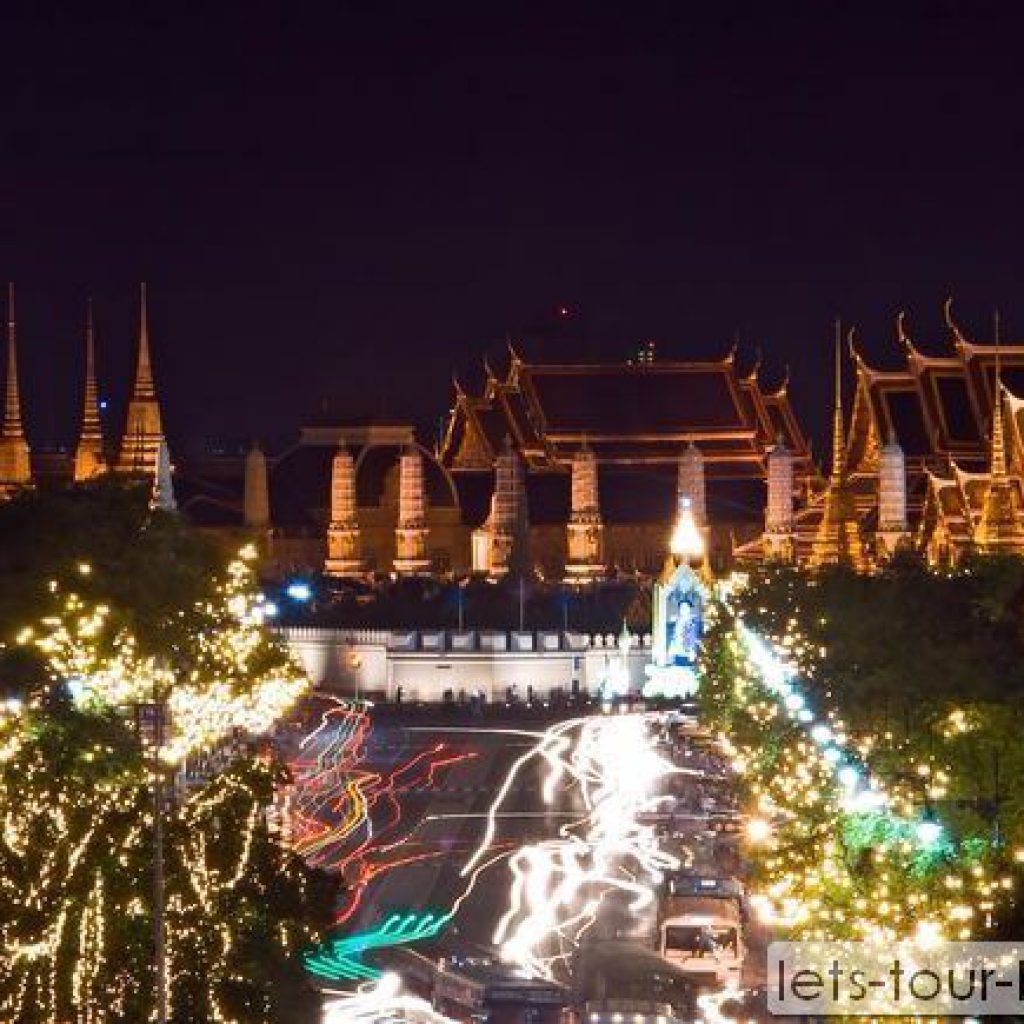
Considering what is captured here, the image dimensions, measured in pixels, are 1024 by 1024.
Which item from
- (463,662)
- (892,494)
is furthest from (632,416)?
(463,662)

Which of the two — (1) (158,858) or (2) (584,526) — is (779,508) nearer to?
(2) (584,526)

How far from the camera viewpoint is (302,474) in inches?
4274

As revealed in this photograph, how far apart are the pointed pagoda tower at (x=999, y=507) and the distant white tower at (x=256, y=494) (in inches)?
989

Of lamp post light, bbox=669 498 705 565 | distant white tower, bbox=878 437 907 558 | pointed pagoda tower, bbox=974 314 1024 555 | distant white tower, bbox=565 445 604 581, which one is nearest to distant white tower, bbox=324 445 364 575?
distant white tower, bbox=565 445 604 581

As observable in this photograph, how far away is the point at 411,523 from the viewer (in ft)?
324

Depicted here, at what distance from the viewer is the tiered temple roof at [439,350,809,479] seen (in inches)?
4311

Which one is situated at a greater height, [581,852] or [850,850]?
[581,852]

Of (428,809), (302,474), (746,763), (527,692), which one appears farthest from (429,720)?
(302,474)

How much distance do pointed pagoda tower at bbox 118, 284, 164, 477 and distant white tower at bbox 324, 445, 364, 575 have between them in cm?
505

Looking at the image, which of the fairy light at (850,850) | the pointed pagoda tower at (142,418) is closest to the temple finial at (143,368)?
the pointed pagoda tower at (142,418)

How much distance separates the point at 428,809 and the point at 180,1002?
967 inches

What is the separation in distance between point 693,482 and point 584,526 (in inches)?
125

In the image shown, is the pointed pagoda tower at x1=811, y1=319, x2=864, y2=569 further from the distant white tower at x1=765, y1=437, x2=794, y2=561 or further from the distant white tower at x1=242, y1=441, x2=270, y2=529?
the distant white tower at x1=242, y1=441, x2=270, y2=529

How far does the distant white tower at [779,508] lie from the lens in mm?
94125
